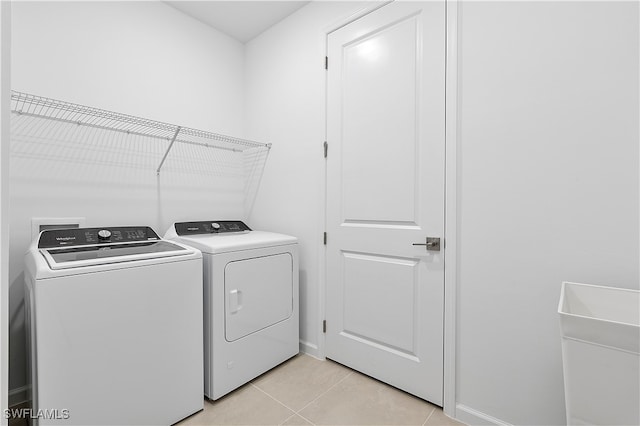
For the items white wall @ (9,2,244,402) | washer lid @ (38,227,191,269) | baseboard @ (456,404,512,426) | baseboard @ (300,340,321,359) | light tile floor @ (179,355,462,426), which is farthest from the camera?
baseboard @ (300,340,321,359)

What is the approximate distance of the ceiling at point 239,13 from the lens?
7.53 ft

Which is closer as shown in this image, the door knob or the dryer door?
the door knob

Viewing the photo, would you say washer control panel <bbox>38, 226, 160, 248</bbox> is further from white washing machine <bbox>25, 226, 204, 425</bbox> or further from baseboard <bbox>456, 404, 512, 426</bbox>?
baseboard <bbox>456, 404, 512, 426</bbox>

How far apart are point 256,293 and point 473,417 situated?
1.37 metres

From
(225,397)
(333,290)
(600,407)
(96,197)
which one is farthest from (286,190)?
(600,407)

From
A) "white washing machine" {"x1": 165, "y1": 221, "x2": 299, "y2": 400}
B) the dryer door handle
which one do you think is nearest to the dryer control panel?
"white washing machine" {"x1": 165, "y1": 221, "x2": 299, "y2": 400}

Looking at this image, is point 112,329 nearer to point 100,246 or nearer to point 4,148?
point 100,246

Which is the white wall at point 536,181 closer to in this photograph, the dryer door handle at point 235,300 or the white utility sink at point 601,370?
A: the white utility sink at point 601,370

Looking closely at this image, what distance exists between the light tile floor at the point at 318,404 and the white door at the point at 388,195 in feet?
0.34

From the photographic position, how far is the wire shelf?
1618 mm

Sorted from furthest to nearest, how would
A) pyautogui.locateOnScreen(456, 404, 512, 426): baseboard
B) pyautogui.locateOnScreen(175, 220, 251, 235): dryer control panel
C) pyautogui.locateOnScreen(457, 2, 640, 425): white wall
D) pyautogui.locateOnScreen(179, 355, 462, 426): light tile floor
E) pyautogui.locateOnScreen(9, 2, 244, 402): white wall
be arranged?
pyautogui.locateOnScreen(175, 220, 251, 235): dryer control panel < pyautogui.locateOnScreen(9, 2, 244, 402): white wall < pyautogui.locateOnScreen(179, 355, 462, 426): light tile floor < pyautogui.locateOnScreen(456, 404, 512, 426): baseboard < pyautogui.locateOnScreen(457, 2, 640, 425): white wall

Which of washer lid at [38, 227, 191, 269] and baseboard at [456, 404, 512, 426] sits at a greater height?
washer lid at [38, 227, 191, 269]

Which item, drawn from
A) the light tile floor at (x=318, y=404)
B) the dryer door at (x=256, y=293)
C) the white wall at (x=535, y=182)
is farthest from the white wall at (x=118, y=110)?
the white wall at (x=535, y=182)

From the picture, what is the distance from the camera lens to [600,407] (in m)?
0.90
